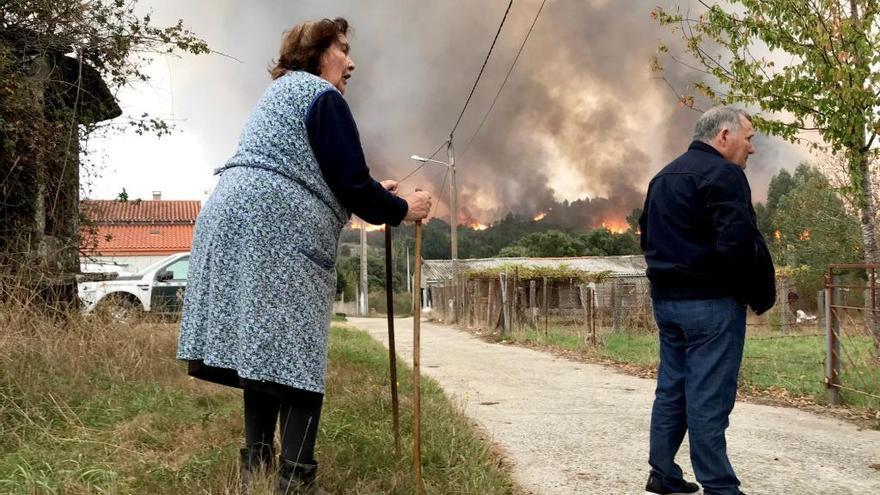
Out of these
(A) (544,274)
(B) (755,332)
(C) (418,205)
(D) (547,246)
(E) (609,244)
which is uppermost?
(E) (609,244)

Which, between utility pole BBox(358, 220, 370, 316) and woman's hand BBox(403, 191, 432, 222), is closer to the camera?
woman's hand BBox(403, 191, 432, 222)

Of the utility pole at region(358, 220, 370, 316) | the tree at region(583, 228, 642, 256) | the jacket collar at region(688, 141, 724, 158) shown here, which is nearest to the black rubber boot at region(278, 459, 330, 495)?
the jacket collar at region(688, 141, 724, 158)

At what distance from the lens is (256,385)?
2104mm

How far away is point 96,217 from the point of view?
8242 mm

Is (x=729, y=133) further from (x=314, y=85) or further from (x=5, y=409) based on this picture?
(x=5, y=409)

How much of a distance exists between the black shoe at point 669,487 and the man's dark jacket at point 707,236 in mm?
843

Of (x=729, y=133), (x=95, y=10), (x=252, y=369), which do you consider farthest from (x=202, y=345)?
(x=95, y=10)

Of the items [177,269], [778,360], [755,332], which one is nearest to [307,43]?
[778,360]

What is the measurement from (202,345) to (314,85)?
0.97 metres

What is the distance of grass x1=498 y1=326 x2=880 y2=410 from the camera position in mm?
5824

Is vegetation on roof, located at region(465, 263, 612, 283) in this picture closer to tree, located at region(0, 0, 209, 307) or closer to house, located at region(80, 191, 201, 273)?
tree, located at region(0, 0, 209, 307)

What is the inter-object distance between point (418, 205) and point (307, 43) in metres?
0.73

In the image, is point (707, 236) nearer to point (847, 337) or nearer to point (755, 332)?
point (847, 337)

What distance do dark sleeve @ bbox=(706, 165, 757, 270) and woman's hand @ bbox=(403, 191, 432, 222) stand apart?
3.70 feet
